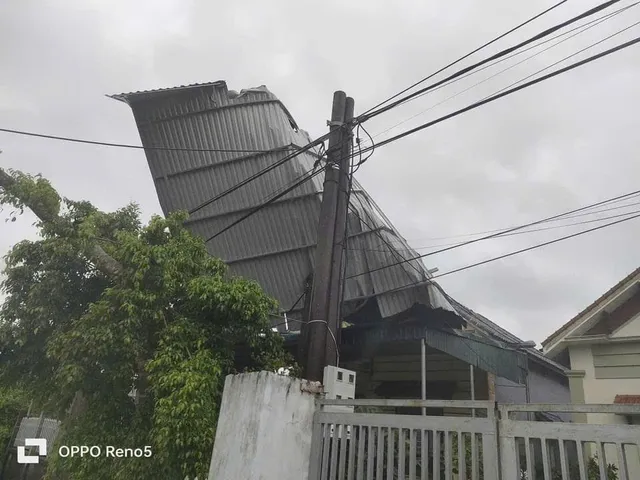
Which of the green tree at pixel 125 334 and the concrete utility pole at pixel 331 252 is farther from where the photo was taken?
the concrete utility pole at pixel 331 252

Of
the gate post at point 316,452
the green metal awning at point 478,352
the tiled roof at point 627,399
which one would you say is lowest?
the gate post at point 316,452

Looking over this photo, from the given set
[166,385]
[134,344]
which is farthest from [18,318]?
[166,385]

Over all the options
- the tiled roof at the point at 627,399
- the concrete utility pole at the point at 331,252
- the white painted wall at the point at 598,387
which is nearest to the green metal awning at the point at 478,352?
the white painted wall at the point at 598,387

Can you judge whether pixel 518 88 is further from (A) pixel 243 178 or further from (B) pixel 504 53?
(A) pixel 243 178

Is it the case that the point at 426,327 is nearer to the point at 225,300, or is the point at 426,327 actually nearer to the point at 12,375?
the point at 225,300

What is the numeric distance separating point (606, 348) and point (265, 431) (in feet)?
21.0

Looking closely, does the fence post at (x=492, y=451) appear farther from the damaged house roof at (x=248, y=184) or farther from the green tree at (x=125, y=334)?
the damaged house roof at (x=248, y=184)

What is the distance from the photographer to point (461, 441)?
143 inches

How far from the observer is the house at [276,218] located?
31.3 ft

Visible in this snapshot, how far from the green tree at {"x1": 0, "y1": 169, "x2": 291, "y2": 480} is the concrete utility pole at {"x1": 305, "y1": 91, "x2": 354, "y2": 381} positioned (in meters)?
0.81

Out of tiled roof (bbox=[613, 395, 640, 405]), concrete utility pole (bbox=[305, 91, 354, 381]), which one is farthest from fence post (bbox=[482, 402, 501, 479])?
tiled roof (bbox=[613, 395, 640, 405])

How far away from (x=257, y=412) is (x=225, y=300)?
206 cm

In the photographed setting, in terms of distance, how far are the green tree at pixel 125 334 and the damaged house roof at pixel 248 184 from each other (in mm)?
3003

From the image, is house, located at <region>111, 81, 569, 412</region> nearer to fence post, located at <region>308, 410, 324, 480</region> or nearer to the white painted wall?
the white painted wall
